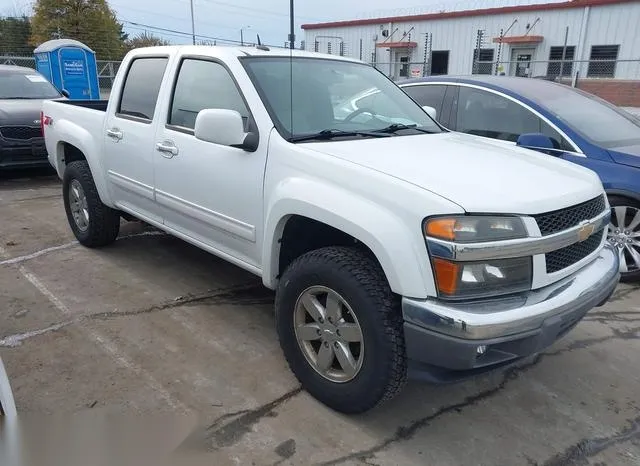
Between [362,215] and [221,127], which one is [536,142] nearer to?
[362,215]

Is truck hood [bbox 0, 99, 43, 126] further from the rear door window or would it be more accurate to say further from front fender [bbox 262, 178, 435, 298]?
front fender [bbox 262, 178, 435, 298]

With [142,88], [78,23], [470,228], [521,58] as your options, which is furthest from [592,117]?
[78,23]

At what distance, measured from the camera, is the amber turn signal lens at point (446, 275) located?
2369 mm

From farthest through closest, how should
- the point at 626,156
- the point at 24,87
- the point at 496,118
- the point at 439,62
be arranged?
the point at 439,62
the point at 24,87
the point at 496,118
the point at 626,156

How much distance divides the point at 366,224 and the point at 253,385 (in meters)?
1.26

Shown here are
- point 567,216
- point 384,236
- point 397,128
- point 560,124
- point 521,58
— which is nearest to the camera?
point 384,236

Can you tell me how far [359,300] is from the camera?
8.49ft

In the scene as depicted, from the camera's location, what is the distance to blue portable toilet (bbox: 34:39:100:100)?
1447 cm

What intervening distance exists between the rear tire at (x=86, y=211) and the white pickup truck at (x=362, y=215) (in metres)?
0.90

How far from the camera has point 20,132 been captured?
8047mm

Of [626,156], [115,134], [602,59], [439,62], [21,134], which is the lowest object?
[21,134]

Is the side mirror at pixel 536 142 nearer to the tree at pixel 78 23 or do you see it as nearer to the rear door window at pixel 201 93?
the rear door window at pixel 201 93

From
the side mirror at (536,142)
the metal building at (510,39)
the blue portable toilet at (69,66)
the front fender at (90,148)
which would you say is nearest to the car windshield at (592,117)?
the side mirror at (536,142)

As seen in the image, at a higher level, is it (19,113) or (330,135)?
(330,135)
